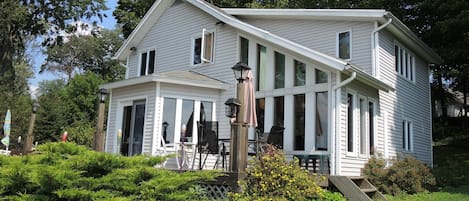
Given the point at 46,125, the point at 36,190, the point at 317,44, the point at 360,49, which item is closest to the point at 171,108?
the point at 317,44

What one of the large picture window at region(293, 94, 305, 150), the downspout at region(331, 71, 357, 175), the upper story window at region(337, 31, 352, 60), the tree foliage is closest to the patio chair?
the large picture window at region(293, 94, 305, 150)

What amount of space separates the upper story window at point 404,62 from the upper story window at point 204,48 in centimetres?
586

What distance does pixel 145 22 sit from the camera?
49.7 ft

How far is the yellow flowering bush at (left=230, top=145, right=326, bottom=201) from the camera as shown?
22.5ft

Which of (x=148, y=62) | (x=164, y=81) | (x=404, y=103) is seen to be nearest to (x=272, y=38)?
(x=164, y=81)

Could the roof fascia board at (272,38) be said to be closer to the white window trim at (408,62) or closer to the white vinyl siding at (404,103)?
the white vinyl siding at (404,103)

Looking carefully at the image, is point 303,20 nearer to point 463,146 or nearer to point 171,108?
point 171,108

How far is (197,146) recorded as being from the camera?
977 cm

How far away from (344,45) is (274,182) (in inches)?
264

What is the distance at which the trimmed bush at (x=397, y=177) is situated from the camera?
9.89 meters

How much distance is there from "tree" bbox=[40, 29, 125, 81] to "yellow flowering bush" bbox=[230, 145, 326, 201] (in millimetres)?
35842

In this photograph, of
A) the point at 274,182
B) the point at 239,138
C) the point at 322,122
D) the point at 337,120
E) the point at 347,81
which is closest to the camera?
the point at 274,182

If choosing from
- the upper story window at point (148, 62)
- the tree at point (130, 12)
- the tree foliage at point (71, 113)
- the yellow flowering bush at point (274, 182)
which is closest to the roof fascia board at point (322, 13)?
the upper story window at point (148, 62)

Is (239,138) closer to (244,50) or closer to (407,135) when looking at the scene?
(244,50)
